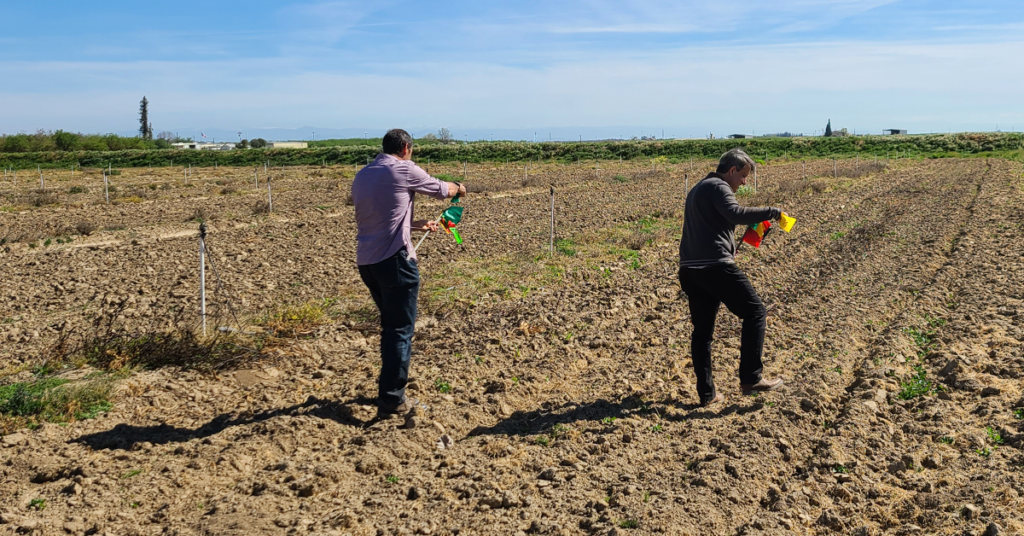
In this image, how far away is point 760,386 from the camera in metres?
5.40

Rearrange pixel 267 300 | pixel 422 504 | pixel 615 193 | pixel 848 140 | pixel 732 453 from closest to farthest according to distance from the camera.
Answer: pixel 422 504 → pixel 732 453 → pixel 267 300 → pixel 615 193 → pixel 848 140

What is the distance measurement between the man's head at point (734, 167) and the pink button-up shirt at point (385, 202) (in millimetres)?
1850

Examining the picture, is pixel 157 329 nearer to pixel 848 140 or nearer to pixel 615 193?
pixel 615 193

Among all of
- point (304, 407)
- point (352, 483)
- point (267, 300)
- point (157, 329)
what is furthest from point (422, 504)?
point (267, 300)

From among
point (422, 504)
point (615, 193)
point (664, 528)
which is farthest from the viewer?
point (615, 193)

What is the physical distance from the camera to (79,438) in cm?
467

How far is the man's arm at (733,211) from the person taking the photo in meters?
4.95

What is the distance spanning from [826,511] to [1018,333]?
4.40 m

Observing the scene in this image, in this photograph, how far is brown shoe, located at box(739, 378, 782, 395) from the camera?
212 inches

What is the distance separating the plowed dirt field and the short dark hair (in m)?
1.71

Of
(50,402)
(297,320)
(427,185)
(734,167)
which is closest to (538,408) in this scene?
(427,185)

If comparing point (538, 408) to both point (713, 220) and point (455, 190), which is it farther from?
point (713, 220)

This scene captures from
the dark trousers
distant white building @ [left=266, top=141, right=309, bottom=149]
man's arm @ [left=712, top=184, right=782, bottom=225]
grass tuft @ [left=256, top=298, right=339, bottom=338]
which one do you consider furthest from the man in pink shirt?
distant white building @ [left=266, top=141, right=309, bottom=149]

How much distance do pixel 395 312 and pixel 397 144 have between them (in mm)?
1075
